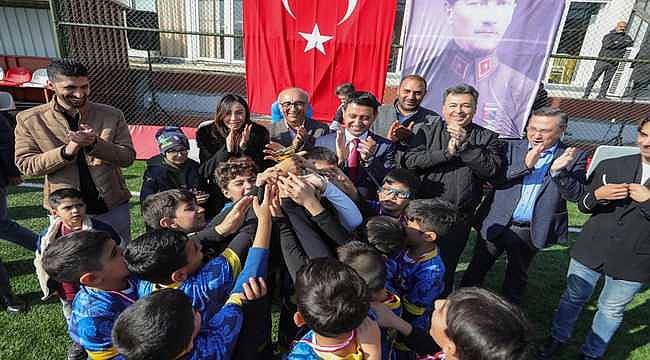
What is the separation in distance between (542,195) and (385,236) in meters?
1.59

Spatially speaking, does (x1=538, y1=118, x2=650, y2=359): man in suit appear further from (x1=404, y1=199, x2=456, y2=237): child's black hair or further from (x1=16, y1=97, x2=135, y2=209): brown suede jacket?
(x1=16, y1=97, x2=135, y2=209): brown suede jacket

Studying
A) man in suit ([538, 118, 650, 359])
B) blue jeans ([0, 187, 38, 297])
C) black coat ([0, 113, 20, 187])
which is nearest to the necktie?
man in suit ([538, 118, 650, 359])

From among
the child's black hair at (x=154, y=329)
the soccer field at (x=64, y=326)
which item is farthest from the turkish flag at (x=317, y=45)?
the child's black hair at (x=154, y=329)

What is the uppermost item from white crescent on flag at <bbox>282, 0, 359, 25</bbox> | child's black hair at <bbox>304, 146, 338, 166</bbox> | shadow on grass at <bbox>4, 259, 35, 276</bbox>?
white crescent on flag at <bbox>282, 0, 359, 25</bbox>

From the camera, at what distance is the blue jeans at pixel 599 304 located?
95.7 inches

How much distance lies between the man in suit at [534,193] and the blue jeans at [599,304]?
332 mm

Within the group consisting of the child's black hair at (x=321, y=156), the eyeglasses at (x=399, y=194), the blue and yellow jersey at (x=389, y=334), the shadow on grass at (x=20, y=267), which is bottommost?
the shadow on grass at (x=20, y=267)

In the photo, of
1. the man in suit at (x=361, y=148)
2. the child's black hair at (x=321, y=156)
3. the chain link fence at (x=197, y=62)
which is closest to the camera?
the child's black hair at (x=321, y=156)

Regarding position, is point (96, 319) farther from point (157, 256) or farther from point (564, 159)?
point (564, 159)

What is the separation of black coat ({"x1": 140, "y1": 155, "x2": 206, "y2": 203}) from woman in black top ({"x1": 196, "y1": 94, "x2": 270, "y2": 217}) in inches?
4.4

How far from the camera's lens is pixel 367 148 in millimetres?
2566

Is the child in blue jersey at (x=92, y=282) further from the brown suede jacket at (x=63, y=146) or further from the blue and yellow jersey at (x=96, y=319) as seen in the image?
the brown suede jacket at (x=63, y=146)

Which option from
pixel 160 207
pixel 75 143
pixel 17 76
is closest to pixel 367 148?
pixel 160 207

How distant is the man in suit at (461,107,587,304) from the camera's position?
8.20ft
